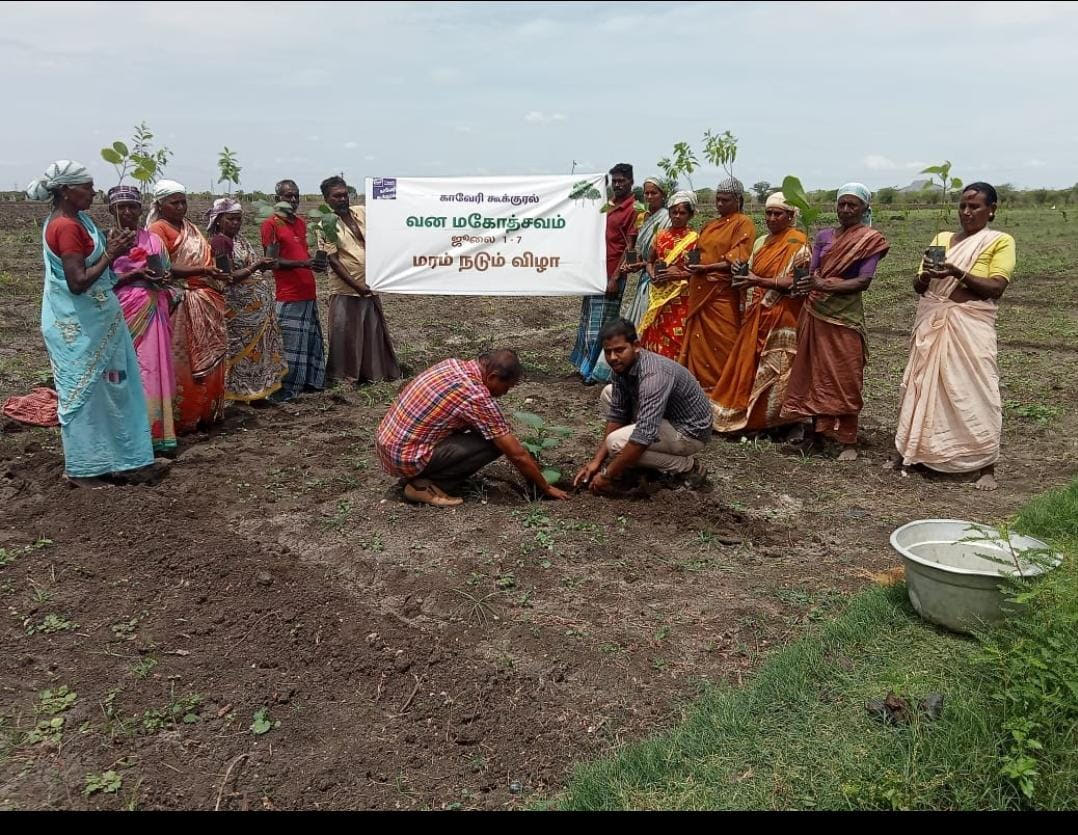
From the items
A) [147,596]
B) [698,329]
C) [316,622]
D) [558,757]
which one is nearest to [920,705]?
[558,757]

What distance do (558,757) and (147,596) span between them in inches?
88.4

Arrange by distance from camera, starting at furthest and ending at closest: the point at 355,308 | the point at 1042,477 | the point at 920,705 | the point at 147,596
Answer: the point at 355,308
the point at 1042,477
the point at 147,596
the point at 920,705

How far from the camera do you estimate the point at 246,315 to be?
7039mm

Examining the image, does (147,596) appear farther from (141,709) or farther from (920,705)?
(920,705)

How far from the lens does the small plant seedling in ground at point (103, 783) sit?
273cm

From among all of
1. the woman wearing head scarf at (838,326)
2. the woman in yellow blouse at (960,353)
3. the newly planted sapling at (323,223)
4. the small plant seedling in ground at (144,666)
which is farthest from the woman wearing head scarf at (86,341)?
the woman in yellow blouse at (960,353)

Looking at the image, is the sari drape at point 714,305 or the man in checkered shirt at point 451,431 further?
the sari drape at point 714,305

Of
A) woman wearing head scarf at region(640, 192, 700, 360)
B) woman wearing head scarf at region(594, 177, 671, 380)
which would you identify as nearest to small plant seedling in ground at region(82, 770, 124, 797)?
woman wearing head scarf at region(640, 192, 700, 360)

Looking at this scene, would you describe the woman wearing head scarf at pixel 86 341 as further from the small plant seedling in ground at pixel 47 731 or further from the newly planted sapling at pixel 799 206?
the newly planted sapling at pixel 799 206

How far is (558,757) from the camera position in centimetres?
290

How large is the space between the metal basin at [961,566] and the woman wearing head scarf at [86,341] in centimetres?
458

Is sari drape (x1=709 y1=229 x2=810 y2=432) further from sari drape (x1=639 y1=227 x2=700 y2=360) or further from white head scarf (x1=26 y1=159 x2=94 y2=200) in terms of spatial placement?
white head scarf (x1=26 y1=159 x2=94 y2=200)

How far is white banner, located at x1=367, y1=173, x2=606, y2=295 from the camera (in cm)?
802

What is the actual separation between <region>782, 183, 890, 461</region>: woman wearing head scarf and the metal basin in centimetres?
210
